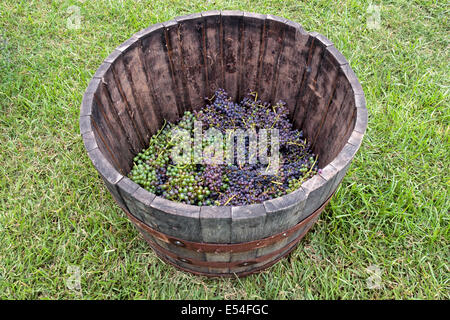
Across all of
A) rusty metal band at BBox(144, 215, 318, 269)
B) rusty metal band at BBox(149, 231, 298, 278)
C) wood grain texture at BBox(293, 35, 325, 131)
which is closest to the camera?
rusty metal band at BBox(144, 215, 318, 269)

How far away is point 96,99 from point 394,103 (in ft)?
9.20

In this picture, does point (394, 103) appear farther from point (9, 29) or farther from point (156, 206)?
point (9, 29)

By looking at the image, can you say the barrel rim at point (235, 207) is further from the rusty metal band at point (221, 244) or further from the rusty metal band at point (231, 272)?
the rusty metal band at point (231, 272)

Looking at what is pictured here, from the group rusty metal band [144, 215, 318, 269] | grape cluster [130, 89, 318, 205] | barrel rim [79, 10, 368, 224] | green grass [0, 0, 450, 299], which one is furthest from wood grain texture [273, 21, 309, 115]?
rusty metal band [144, 215, 318, 269]

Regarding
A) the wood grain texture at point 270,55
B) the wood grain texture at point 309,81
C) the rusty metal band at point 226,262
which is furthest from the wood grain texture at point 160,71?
the rusty metal band at point 226,262

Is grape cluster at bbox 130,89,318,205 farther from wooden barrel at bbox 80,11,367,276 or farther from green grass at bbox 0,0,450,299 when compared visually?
green grass at bbox 0,0,450,299

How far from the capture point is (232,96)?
3.22 metres

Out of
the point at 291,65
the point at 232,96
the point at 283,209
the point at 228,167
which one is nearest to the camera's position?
the point at 283,209

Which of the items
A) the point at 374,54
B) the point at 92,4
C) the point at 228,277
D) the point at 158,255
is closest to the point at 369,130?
the point at 374,54

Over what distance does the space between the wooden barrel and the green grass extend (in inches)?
12.6

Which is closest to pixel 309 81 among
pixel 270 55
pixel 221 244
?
pixel 270 55

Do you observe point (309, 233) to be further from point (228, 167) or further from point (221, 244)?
point (221, 244)

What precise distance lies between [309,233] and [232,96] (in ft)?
4.63

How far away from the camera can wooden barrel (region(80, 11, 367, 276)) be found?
69.1 inches
